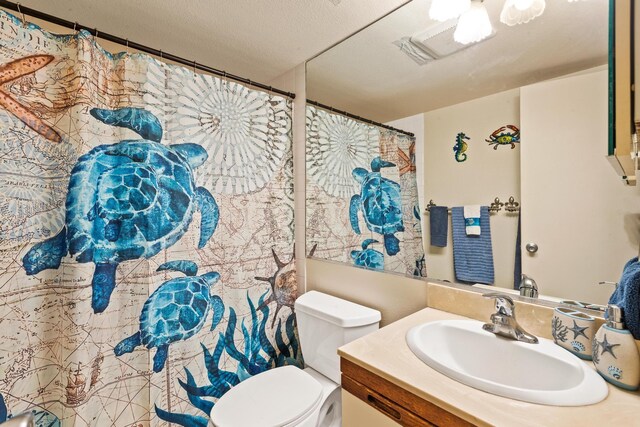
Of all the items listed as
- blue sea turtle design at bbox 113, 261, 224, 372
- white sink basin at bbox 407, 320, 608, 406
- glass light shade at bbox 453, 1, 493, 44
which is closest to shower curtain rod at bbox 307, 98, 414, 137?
glass light shade at bbox 453, 1, 493, 44

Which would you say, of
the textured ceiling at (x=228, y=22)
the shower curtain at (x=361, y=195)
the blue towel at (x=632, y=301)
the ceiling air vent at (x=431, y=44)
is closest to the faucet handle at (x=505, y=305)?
the blue towel at (x=632, y=301)

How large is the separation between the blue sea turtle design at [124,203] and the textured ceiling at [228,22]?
19.7 inches

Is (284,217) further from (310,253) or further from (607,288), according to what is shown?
(607,288)

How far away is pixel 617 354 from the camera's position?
2.21 feet

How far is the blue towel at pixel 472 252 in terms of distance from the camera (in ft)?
3.52

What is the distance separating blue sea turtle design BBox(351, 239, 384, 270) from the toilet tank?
0.22m

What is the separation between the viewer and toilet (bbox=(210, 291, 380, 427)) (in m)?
1.12

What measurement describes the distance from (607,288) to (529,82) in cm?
71

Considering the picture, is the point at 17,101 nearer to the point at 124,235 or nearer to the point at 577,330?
the point at 124,235

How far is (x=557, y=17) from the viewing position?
920mm

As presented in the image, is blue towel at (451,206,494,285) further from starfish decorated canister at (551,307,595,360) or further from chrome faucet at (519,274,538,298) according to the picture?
starfish decorated canister at (551,307,595,360)

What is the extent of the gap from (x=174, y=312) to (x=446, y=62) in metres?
1.72

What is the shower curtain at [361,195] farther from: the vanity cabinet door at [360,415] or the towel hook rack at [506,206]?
the vanity cabinet door at [360,415]

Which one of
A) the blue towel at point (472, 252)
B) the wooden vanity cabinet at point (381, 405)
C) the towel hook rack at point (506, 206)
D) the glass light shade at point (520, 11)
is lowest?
the wooden vanity cabinet at point (381, 405)
